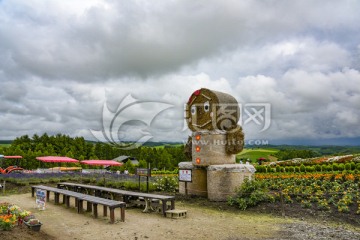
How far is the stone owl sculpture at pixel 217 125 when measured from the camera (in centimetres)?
1522

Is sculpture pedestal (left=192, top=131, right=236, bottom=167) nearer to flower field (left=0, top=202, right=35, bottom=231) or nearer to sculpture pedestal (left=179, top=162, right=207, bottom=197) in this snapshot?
sculpture pedestal (left=179, top=162, right=207, bottom=197)

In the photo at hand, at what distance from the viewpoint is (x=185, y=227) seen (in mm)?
10016

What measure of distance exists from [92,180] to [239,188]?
13275 millimetres

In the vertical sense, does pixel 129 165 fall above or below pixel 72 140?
below

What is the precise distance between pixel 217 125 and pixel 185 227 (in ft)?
21.3

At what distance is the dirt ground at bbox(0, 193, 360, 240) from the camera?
28.9 feet

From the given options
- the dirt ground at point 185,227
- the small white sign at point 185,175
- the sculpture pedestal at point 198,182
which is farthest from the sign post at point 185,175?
the dirt ground at point 185,227

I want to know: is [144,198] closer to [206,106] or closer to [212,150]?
[212,150]

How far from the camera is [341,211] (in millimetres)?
11234

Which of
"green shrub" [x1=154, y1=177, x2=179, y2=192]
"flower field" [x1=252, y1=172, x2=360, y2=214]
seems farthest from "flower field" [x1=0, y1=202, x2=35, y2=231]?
"green shrub" [x1=154, y1=177, x2=179, y2=192]

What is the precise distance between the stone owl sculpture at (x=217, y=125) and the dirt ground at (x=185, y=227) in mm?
3512

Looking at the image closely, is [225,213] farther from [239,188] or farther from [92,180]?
[92,180]

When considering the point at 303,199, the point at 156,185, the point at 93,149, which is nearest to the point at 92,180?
the point at 156,185

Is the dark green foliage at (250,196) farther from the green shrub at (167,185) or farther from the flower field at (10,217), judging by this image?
the flower field at (10,217)
